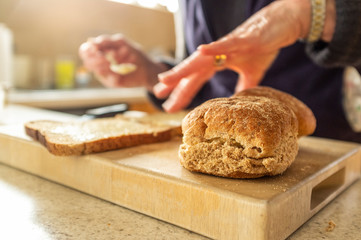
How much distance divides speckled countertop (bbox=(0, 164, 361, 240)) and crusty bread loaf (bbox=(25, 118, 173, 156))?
0.31ft

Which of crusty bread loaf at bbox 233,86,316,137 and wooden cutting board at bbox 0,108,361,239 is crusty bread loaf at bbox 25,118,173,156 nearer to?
wooden cutting board at bbox 0,108,361,239

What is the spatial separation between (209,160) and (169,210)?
110mm

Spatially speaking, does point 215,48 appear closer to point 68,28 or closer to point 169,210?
point 169,210

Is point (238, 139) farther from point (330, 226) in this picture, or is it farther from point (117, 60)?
point (117, 60)

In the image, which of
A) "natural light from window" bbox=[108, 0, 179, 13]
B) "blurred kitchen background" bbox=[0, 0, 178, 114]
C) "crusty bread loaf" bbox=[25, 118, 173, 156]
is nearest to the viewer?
"crusty bread loaf" bbox=[25, 118, 173, 156]

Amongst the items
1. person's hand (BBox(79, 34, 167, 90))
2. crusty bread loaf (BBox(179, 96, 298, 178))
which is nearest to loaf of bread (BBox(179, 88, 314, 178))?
crusty bread loaf (BBox(179, 96, 298, 178))

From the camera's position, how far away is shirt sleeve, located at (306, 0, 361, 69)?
3.18ft

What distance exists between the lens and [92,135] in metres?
0.87

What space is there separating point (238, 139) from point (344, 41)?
0.57 metres

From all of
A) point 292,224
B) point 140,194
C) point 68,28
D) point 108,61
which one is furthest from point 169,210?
point 68,28

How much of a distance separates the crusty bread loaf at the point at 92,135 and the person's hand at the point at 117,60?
1.77 feet

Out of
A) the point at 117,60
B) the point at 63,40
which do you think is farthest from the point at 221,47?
the point at 63,40

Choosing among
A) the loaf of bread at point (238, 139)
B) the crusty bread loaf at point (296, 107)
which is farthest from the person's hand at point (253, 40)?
the loaf of bread at point (238, 139)

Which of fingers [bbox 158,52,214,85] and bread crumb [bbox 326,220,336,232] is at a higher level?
fingers [bbox 158,52,214,85]
